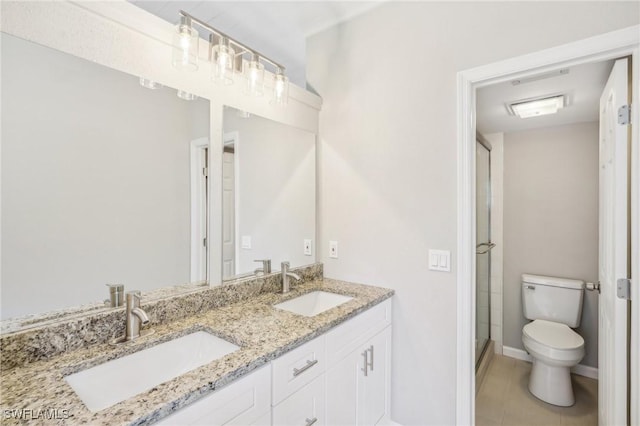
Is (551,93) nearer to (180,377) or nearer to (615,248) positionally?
(615,248)

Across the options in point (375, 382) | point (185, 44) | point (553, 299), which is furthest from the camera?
point (553, 299)

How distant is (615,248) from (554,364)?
1274 mm

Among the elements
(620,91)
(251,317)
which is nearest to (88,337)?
(251,317)

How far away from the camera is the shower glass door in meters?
2.57

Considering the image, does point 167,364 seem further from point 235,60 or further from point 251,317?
point 235,60

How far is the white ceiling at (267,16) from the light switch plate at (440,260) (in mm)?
1533

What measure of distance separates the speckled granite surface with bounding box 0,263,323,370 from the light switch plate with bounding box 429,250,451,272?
103 centimetres

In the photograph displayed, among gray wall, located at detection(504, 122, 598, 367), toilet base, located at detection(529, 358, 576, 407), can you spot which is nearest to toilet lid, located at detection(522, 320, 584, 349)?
toilet base, located at detection(529, 358, 576, 407)

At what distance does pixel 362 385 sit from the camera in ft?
5.08

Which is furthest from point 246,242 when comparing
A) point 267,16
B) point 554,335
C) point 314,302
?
point 554,335

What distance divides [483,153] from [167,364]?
9.28 feet

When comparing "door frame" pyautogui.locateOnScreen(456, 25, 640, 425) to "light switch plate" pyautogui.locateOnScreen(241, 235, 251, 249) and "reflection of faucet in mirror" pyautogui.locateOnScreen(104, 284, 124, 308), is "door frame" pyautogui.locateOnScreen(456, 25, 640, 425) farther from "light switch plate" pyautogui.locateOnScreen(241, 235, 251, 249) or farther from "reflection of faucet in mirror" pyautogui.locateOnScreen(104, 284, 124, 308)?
"reflection of faucet in mirror" pyautogui.locateOnScreen(104, 284, 124, 308)

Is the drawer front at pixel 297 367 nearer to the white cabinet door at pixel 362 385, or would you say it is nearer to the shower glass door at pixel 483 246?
the white cabinet door at pixel 362 385

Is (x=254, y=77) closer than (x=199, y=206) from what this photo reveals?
No
